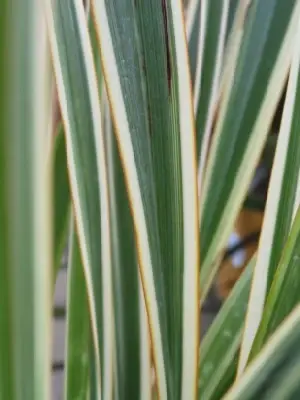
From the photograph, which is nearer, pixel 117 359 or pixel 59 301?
pixel 117 359

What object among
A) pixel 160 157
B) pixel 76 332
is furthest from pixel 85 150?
pixel 76 332

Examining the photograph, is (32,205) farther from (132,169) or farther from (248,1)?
(248,1)

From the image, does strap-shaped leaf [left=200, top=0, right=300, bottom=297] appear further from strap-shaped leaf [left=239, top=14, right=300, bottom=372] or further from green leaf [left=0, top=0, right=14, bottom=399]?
green leaf [left=0, top=0, right=14, bottom=399]

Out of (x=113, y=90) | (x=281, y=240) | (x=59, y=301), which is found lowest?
(x=59, y=301)

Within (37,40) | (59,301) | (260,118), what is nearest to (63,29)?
(37,40)

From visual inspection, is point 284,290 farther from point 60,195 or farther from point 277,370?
point 60,195

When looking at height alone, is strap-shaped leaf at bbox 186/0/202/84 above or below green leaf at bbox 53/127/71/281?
above

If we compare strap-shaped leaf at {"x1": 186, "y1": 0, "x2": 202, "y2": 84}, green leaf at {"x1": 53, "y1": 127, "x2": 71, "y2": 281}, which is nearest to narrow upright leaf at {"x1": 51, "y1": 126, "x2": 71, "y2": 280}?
green leaf at {"x1": 53, "y1": 127, "x2": 71, "y2": 281}

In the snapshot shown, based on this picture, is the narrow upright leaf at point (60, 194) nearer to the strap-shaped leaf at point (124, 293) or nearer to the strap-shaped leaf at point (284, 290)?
the strap-shaped leaf at point (124, 293)
